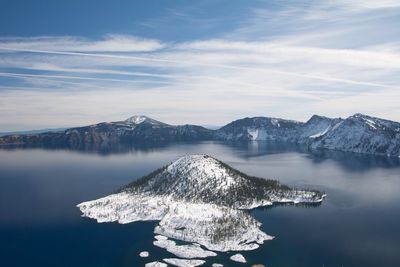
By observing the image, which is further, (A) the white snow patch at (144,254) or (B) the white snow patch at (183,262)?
(A) the white snow patch at (144,254)

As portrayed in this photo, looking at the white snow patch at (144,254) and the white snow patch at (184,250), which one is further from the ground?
the white snow patch at (184,250)

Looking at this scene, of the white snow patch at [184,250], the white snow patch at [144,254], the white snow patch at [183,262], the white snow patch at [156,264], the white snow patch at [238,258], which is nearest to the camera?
the white snow patch at [156,264]

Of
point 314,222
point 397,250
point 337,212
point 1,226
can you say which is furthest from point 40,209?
point 397,250

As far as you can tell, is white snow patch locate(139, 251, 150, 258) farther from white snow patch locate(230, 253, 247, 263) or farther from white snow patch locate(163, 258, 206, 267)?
white snow patch locate(230, 253, 247, 263)

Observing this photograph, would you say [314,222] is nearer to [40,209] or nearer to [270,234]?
[270,234]

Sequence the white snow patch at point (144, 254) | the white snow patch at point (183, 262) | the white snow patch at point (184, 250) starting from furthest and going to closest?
the white snow patch at point (184, 250) → the white snow patch at point (144, 254) → the white snow patch at point (183, 262)

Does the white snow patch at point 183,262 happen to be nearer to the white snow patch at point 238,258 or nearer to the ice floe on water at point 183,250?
the ice floe on water at point 183,250

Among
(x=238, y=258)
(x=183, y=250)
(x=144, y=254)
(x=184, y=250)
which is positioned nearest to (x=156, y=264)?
(x=144, y=254)

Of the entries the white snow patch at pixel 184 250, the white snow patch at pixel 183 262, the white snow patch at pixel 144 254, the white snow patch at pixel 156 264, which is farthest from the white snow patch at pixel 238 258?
the white snow patch at pixel 144 254

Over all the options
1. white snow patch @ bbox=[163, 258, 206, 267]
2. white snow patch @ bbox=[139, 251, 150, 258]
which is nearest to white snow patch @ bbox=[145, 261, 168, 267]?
white snow patch @ bbox=[163, 258, 206, 267]

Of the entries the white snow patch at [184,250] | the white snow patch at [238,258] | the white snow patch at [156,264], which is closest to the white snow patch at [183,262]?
the white snow patch at [156,264]

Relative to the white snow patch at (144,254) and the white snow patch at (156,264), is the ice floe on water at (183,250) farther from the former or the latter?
the white snow patch at (156,264)
